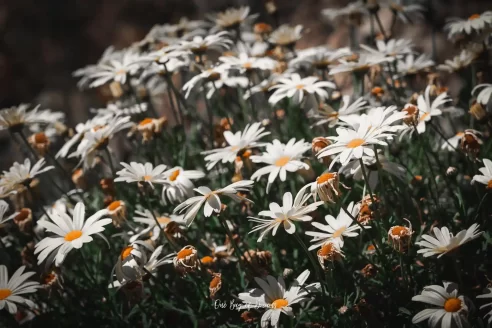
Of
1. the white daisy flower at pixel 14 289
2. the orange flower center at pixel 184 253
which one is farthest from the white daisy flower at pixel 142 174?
the white daisy flower at pixel 14 289

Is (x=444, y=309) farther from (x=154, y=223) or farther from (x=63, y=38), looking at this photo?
(x=63, y=38)

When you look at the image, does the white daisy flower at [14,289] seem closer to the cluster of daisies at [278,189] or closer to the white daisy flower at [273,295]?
the cluster of daisies at [278,189]

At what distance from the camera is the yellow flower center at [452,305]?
4.88 ft

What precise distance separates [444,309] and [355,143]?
1.61 ft

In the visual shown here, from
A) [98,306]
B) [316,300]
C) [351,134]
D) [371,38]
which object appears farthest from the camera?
[371,38]

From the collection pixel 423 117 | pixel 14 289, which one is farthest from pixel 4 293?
pixel 423 117

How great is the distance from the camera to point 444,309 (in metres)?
1.51

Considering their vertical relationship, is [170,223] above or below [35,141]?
below

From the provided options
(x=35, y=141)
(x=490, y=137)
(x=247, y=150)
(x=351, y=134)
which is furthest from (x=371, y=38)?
(x=35, y=141)

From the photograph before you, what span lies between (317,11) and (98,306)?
3.72 m

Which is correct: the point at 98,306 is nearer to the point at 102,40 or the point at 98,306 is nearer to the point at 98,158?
the point at 98,158

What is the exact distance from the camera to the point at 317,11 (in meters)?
5.20

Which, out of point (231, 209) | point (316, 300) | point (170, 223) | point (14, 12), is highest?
point (14, 12)

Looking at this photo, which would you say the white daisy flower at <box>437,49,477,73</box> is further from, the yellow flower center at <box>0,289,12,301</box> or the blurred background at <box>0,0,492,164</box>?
the blurred background at <box>0,0,492,164</box>
